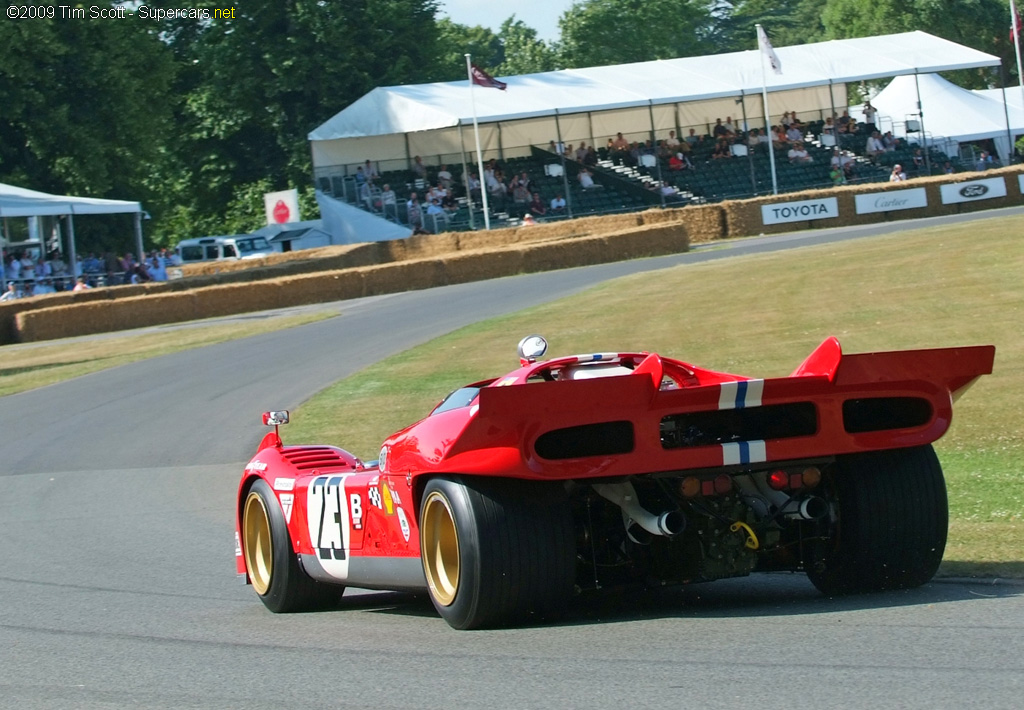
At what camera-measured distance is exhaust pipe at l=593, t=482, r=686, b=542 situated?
520cm

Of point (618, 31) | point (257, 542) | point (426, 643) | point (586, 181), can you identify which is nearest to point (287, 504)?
point (257, 542)

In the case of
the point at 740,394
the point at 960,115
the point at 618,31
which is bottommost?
the point at 740,394

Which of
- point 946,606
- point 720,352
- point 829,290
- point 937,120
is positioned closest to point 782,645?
point 946,606

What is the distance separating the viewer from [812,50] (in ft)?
161

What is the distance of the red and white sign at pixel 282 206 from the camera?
48.7 m

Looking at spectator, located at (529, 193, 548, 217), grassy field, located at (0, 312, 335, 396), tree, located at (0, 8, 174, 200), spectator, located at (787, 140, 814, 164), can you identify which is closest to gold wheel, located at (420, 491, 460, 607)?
grassy field, located at (0, 312, 335, 396)

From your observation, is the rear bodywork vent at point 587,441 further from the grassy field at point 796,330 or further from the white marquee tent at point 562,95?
the white marquee tent at point 562,95

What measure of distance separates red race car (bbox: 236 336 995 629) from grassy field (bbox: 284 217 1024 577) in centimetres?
208

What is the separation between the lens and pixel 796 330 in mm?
17547

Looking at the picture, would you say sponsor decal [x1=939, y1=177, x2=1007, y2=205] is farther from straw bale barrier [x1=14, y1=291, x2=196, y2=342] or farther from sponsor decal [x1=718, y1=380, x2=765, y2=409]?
sponsor decal [x1=718, y1=380, x2=765, y2=409]

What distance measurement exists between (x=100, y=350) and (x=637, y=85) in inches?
1010

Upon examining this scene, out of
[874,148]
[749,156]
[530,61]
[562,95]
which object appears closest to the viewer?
[562,95]

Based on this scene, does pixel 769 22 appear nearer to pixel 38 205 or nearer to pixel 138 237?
pixel 138 237

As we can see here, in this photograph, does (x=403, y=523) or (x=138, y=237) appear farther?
(x=138, y=237)
